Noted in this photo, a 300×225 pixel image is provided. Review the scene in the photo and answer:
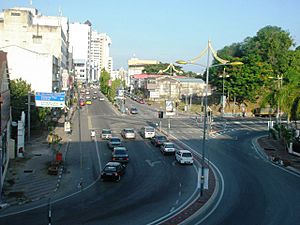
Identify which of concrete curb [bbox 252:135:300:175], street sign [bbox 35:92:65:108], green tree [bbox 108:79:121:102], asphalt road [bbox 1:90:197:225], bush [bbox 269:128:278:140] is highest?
green tree [bbox 108:79:121:102]

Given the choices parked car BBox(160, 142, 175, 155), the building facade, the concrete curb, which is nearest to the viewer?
the building facade

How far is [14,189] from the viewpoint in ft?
92.3

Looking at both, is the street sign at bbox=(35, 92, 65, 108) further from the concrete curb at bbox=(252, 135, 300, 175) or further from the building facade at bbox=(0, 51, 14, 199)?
the concrete curb at bbox=(252, 135, 300, 175)

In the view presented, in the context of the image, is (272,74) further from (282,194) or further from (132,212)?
(132,212)

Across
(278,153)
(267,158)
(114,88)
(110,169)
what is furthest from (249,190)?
(114,88)

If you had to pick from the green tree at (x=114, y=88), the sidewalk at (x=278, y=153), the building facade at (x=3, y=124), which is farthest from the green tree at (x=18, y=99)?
the green tree at (x=114, y=88)

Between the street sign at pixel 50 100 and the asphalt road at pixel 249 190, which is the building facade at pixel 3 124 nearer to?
the street sign at pixel 50 100

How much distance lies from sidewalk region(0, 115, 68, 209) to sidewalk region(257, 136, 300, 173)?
828 inches

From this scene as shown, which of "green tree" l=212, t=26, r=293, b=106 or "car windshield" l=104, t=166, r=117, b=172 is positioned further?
"green tree" l=212, t=26, r=293, b=106

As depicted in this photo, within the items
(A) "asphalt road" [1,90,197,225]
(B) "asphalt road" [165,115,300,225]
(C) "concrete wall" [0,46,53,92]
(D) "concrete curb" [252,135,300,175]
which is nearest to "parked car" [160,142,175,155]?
(A) "asphalt road" [1,90,197,225]

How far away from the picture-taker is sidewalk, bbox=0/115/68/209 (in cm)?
2638

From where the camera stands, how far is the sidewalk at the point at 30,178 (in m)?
26.4

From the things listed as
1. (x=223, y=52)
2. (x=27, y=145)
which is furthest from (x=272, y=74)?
(x=27, y=145)

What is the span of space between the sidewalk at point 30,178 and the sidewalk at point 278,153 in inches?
828
